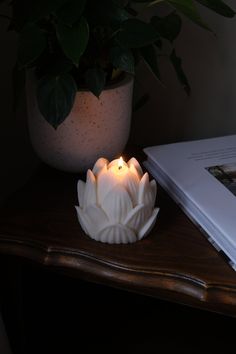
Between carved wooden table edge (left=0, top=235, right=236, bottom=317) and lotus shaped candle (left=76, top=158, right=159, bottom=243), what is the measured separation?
0.04m

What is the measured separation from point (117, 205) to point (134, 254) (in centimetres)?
6

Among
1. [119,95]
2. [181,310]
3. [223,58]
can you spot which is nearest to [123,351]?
[181,310]

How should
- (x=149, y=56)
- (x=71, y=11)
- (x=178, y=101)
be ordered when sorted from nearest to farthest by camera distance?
(x=71, y=11) < (x=149, y=56) < (x=178, y=101)

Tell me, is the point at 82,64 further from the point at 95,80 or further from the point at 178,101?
the point at 178,101

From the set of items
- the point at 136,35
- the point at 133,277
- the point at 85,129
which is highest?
the point at 136,35

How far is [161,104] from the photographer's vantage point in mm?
972

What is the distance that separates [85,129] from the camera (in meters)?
0.69

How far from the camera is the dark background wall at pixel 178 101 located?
895 mm

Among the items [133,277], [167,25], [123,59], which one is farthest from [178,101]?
[133,277]

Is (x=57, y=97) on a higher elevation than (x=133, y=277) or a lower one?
higher

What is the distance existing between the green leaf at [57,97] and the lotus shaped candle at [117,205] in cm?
8

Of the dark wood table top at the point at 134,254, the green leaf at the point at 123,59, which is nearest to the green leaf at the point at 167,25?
the green leaf at the point at 123,59

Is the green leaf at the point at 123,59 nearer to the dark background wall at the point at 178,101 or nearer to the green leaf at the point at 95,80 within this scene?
the green leaf at the point at 95,80

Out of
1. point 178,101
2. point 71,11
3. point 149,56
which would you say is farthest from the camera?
point 178,101
